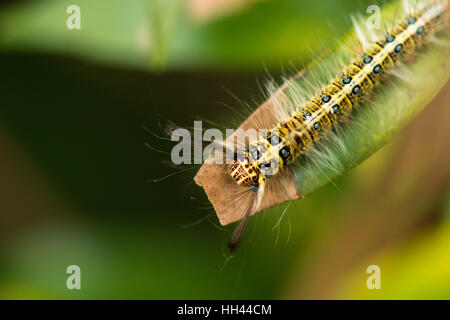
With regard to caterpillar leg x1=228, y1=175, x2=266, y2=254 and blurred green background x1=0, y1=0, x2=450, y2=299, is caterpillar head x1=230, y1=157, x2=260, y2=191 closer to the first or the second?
caterpillar leg x1=228, y1=175, x2=266, y2=254

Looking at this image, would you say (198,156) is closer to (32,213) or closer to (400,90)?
(400,90)

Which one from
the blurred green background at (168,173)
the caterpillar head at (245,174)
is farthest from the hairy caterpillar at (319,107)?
the blurred green background at (168,173)

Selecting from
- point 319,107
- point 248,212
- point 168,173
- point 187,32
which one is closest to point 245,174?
point 248,212

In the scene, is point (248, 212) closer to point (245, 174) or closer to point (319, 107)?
point (245, 174)

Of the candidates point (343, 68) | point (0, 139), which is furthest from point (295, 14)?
point (0, 139)

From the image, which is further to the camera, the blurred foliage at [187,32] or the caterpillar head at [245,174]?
the blurred foliage at [187,32]

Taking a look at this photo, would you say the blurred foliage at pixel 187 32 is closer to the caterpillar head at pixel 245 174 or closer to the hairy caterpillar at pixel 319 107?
the hairy caterpillar at pixel 319 107
